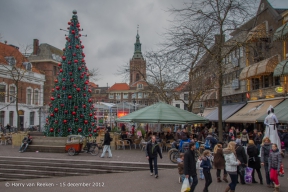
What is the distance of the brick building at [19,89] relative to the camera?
128ft

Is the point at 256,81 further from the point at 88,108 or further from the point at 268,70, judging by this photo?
the point at 88,108

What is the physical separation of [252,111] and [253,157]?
1617cm

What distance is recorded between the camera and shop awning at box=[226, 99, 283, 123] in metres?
23.9

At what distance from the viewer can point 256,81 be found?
1136 inches

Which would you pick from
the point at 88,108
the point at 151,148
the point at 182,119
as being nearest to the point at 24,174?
the point at 151,148

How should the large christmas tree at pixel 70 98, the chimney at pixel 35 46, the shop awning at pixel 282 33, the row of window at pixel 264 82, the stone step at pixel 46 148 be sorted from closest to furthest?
the stone step at pixel 46 148 < the shop awning at pixel 282 33 < the large christmas tree at pixel 70 98 < the row of window at pixel 264 82 < the chimney at pixel 35 46

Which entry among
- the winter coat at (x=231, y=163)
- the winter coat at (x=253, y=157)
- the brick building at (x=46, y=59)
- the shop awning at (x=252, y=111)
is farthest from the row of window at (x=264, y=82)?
the brick building at (x=46, y=59)

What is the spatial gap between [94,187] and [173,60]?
35.5 feet

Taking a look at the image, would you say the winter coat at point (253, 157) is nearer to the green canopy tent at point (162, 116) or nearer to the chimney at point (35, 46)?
the green canopy tent at point (162, 116)

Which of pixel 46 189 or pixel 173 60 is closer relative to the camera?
pixel 46 189

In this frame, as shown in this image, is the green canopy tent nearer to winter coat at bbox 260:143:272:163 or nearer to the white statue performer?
the white statue performer

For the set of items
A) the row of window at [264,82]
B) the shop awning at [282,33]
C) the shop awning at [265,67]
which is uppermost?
the shop awning at [282,33]

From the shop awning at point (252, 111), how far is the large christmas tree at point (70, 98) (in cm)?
1270

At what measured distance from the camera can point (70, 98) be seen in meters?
19.0
